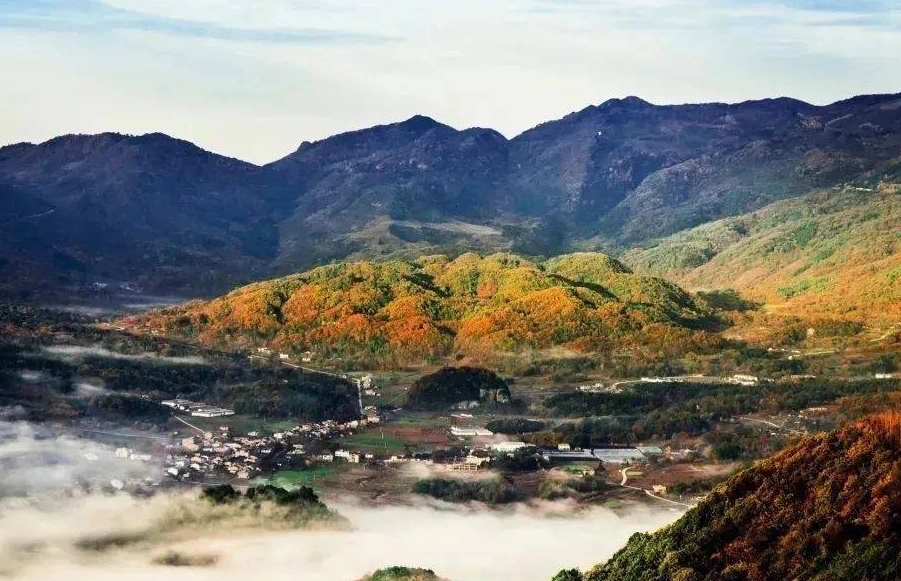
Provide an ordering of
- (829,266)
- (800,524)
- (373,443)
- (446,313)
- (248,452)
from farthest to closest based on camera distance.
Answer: (829,266), (446,313), (373,443), (248,452), (800,524)

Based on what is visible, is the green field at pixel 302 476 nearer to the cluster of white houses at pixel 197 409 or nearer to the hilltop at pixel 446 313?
the cluster of white houses at pixel 197 409

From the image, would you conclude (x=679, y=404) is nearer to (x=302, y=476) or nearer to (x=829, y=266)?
(x=302, y=476)

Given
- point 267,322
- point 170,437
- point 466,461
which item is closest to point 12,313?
point 267,322

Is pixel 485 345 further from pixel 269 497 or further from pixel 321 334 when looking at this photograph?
pixel 269 497

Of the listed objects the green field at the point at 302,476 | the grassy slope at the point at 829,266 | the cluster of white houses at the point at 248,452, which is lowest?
the green field at the point at 302,476

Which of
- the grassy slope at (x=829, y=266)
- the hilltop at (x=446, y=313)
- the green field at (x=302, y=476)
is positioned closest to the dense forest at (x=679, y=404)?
the green field at (x=302, y=476)

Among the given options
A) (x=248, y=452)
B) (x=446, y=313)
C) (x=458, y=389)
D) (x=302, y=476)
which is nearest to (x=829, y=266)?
(x=446, y=313)
